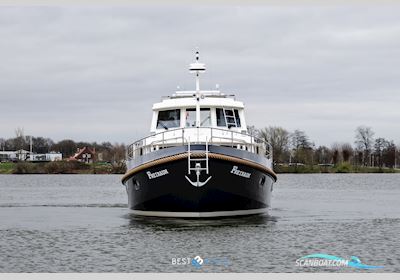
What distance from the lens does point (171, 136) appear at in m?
29.7

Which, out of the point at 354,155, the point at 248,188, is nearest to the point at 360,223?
the point at 248,188

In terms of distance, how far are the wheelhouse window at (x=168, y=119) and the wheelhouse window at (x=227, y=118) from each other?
1619 millimetres

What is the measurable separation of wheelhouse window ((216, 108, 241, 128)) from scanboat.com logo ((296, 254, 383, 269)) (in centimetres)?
1117

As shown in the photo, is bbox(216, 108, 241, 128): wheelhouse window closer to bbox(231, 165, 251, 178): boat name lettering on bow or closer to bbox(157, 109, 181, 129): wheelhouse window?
bbox(157, 109, 181, 129): wheelhouse window

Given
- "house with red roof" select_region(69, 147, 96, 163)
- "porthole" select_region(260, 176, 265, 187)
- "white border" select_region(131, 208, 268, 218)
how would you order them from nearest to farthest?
"white border" select_region(131, 208, 268, 218), "porthole" select_region(260, 176, 265, 187), "house with red roof" select_region(69, 147, 96, 163)

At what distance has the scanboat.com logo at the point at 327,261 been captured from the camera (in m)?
18.9

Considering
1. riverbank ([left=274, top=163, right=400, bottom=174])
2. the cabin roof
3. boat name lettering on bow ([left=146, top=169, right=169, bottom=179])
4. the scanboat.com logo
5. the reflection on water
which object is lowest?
the scanboat.com logo

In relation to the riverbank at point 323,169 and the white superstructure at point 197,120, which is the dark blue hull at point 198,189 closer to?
the white superstructure at point 197,120

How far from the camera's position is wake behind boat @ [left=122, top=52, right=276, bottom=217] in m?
26.5

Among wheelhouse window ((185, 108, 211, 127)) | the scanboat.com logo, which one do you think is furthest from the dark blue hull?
the scanboat.com logo

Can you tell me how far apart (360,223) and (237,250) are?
929 cm

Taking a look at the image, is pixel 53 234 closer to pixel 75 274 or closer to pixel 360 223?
pixel 75 274

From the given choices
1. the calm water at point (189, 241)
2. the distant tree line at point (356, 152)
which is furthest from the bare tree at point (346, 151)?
the calm water at point (189, 241)

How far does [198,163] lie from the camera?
26250 mm
